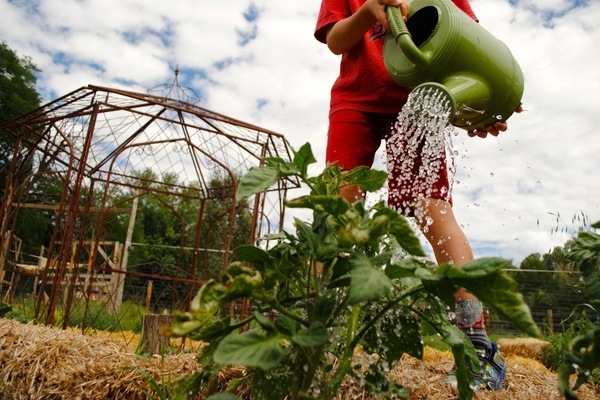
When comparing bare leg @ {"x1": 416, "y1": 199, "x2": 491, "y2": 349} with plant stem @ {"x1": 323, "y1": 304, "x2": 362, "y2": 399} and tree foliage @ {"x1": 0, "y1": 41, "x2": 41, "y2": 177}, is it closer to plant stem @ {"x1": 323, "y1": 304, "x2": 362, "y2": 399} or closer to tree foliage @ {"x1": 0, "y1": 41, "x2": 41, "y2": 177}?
plant stem @ {"x1": 323, "y1": 304, "x2": 362, "y2": 399}

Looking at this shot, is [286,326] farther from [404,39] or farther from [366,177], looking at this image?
[404,39]

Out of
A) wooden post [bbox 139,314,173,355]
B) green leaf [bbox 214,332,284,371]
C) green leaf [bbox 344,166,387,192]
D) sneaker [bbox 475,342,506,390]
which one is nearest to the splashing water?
sneaker [bbox 475,342,506,390]

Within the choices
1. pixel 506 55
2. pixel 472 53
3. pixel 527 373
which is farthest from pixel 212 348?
pixel 527 373

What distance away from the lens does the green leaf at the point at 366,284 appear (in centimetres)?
49

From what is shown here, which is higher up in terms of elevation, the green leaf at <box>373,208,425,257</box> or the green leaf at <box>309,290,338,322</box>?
the green leaf at <box>373,208,425,257</box>

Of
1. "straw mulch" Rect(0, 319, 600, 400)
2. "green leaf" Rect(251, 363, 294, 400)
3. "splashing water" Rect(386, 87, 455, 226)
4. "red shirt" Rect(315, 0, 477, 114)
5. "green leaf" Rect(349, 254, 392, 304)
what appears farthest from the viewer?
"red shirt" Rect(315, 0, 477, 114)

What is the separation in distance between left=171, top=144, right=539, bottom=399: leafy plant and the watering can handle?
0.62 meters

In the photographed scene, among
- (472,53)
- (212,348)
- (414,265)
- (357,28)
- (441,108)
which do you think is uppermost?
(357,28)

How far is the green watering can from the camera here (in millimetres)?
1301

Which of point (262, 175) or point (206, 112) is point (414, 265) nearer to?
point (262, 175)

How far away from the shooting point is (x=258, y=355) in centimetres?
52

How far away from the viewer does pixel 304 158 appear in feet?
2.31

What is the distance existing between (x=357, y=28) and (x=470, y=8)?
606 millimetres

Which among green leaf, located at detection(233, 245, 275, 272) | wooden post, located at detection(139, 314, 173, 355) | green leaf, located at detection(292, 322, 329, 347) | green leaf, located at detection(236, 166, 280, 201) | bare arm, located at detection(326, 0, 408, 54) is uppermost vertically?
bare arm, located at detection(326, 0, 408, 54)
